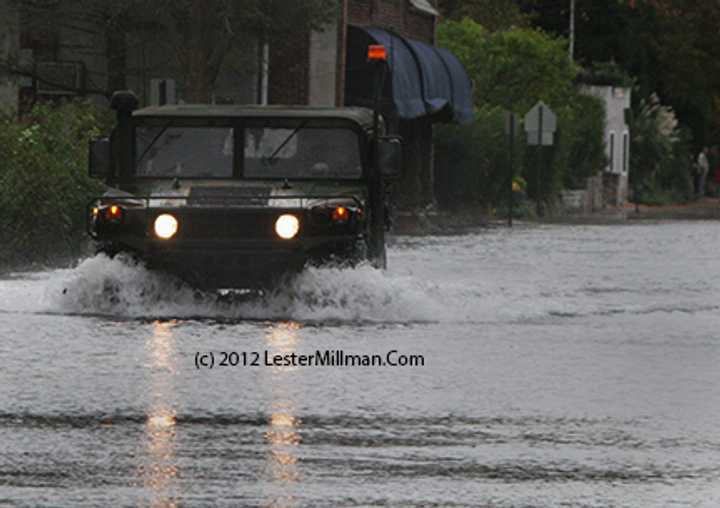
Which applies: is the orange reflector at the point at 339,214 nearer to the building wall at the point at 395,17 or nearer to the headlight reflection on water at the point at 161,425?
the headlight reflection on water at the point at 161,425

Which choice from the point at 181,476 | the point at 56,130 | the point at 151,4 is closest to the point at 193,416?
the point at 181,476

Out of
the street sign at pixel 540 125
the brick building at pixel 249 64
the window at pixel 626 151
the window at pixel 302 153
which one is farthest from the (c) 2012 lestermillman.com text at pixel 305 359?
the window at pixel 626 151

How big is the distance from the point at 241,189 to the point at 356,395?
558 cm

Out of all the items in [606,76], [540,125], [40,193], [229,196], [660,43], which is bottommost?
[40,193]

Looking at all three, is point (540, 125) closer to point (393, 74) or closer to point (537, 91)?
point (393, 74)

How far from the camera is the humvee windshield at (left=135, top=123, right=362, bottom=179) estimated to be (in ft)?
63.1

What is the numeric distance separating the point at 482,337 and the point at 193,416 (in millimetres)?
5479

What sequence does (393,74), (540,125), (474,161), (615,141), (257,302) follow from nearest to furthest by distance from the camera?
(257,302)
(393,74)
(474,161)
(540,125)
(615,141)

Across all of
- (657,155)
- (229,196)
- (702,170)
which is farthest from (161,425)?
(702,170)

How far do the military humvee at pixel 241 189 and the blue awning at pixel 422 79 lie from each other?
22.8 m

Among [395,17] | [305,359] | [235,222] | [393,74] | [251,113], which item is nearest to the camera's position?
[305,359]

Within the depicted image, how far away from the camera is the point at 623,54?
87.8 meters

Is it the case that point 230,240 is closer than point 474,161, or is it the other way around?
point 230,240

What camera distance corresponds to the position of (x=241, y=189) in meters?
18.4
